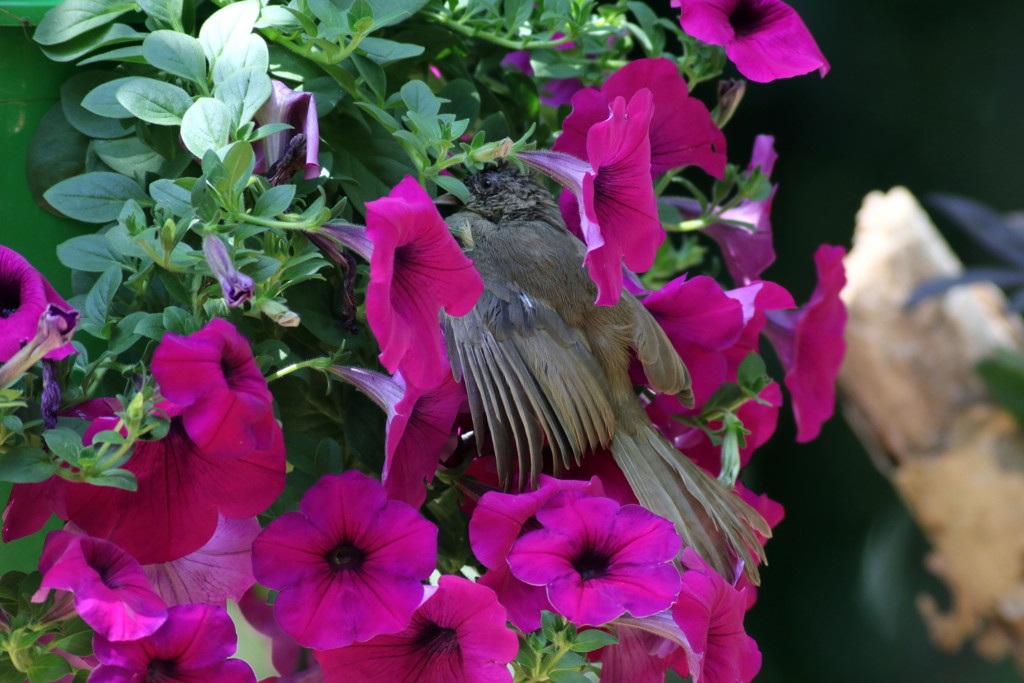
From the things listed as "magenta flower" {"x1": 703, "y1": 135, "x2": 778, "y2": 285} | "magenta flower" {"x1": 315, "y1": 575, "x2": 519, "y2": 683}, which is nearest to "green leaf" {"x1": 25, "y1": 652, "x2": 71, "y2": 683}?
"magenta flower" {"x1": 315, "y1": 575, "x2": 519, "y2": 683}

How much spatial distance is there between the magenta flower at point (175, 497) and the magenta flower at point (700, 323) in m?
0.22

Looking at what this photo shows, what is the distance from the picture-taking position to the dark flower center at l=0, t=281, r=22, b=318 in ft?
1.31

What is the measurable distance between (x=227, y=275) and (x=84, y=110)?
194 millimetres

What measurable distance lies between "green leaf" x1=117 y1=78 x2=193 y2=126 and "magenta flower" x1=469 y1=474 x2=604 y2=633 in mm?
219

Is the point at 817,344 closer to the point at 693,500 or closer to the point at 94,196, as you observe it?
the point at 693,500

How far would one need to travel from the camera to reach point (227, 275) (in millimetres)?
355

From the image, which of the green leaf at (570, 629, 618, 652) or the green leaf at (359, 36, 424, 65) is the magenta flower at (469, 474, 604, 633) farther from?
the green leaf at (359, 36, 424, 65)

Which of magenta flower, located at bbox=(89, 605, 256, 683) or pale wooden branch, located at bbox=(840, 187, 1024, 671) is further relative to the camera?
pale wooden branch, located at bbox=(840, 187, 1024, 671)

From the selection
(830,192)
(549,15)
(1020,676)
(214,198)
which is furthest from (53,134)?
(1020,676)

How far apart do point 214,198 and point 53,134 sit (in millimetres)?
156

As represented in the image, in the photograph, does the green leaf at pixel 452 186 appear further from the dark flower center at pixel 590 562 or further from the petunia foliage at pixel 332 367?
the dark flower center at pixel 590 562

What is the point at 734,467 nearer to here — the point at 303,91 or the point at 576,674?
the point at 576,674

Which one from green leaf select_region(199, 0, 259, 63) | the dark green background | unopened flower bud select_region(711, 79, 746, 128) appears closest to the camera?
green leaf select_region(199, 0, 259, 63)

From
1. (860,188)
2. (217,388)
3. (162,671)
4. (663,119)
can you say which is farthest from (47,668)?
(860,188)
